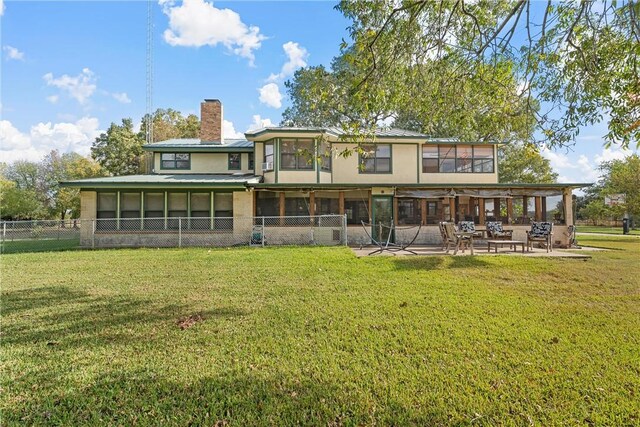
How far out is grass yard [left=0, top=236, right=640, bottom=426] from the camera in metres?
2.77

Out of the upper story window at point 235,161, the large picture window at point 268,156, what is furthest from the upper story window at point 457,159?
the upper story window at point 235,161

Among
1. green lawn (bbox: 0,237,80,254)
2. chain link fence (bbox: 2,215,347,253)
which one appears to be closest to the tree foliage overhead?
chain link fence (bbox: 2,215,347,253)

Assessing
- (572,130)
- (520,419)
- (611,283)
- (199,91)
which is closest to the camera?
(520,419)

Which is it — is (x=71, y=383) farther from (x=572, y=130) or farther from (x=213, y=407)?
(x=572, y=130)

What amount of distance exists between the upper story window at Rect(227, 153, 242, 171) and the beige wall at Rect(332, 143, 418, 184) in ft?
18.5

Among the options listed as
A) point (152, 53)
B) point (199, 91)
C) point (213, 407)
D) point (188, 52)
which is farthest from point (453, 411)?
point (152, 53)

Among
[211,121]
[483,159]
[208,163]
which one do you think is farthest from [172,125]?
[483,159]

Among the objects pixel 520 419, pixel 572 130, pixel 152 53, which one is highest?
pixel 152 53

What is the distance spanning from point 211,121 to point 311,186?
8736 mm

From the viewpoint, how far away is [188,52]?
13953 mm

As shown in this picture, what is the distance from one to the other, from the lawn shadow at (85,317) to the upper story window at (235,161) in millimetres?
13135

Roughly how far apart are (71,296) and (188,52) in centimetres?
1145

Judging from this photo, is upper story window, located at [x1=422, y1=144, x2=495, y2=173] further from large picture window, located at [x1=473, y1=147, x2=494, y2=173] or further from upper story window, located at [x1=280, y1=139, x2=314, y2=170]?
upper story window, located at [x1=280, y1=139, x2=314, y2=170]

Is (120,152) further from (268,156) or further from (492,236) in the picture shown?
(492,236)
